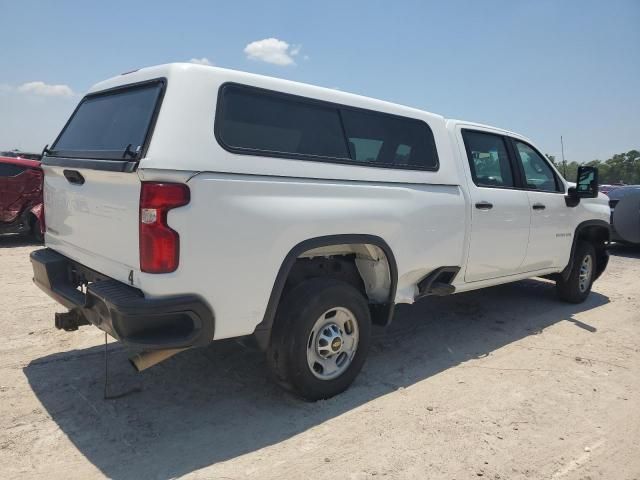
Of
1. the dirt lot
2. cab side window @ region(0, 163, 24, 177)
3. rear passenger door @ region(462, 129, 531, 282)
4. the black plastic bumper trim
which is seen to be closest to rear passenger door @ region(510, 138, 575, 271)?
rear passenger door @ region(462, 129, 531, 282)

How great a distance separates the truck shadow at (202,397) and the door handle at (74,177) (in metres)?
1.50

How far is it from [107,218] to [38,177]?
825cm

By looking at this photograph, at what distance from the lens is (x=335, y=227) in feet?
10.8

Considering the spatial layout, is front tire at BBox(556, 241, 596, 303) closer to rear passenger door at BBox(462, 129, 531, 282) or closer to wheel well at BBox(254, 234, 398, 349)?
rear passenger door at BBox(462, 129, 531, 282)

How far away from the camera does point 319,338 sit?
11.2 ft

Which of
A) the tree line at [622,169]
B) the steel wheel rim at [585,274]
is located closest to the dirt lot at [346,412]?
the steel wheel rim at [585,274]

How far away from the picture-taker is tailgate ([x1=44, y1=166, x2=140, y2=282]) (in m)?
2.76

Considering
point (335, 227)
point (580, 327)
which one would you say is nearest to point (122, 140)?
point (335, 227)

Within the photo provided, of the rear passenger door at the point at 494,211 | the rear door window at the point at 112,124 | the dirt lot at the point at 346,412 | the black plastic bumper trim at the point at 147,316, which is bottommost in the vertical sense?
the dirt lot at the point at 346,412

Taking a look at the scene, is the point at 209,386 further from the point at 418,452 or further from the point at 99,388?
the point at 418,452

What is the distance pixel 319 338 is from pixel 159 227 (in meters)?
1.39

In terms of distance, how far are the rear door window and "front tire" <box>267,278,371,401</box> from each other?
1399 millimetres

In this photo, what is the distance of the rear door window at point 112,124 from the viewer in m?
2.90

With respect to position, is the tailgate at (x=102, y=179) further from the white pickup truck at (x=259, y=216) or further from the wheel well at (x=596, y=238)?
the wheel well at (x=596, y=238)
